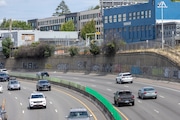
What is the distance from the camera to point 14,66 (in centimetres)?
13612

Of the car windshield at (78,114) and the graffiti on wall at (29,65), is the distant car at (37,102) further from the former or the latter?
the graffiti on wall at (29,65)

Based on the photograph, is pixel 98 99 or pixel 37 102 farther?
pixel 37 102

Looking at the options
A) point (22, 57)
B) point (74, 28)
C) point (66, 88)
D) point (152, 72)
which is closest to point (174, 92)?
point (66, 88)

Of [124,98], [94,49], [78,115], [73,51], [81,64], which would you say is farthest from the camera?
[73,51]

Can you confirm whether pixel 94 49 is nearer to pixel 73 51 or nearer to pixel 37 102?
pixel 73 51

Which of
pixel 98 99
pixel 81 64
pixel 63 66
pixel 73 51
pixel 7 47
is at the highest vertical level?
pixel 7 47

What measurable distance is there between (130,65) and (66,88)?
2309 cm

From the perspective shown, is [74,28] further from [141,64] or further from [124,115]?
[124,115]

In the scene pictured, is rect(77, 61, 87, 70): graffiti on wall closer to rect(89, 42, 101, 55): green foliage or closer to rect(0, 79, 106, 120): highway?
rect(89, 42, 101, 55): green foliage

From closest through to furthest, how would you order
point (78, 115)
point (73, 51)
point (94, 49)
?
point (78, 115)
point (94, 49)
point (73, 51)

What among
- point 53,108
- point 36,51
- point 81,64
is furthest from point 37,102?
point 36,51

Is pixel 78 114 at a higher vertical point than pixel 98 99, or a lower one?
higher

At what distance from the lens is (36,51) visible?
412ft

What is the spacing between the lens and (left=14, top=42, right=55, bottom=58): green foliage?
12156 cm
